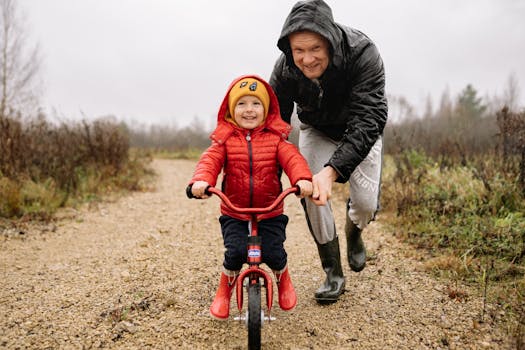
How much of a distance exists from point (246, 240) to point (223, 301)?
50 centimetres

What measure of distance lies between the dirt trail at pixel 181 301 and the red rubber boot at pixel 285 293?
0.17m

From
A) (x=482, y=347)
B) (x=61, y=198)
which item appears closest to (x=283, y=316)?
(x=482, y=347)

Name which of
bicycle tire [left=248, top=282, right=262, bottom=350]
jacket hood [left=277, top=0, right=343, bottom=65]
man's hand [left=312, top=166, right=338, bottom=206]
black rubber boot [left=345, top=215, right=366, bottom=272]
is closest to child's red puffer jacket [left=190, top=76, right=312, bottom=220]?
man's hand [left=312, top=166, right=338, bottom=206]

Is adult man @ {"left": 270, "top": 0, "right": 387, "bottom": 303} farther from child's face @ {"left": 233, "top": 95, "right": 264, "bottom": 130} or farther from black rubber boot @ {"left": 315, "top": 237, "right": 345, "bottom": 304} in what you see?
child's face @ {"left": 233, "top": 95, "right": 264, "bottom": 130}

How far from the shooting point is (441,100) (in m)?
43.1

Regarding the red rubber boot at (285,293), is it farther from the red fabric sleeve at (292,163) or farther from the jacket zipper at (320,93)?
the jacket zipper at (320,93)

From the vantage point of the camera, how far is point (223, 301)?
2844 mm

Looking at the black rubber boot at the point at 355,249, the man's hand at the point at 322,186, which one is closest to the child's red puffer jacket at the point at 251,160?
the man's hand at the point at 322,186

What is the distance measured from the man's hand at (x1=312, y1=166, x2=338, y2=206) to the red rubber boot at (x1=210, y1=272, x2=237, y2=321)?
2.89 feet

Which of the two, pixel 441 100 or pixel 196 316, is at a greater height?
pixel 441 100

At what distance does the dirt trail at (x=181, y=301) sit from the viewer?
268 cm

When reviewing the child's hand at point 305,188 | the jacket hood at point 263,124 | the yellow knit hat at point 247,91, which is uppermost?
the yellow knit hat at point 247,91

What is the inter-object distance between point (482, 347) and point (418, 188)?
11.6 feet

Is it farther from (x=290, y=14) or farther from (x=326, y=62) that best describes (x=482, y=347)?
(x=290, y=14)
